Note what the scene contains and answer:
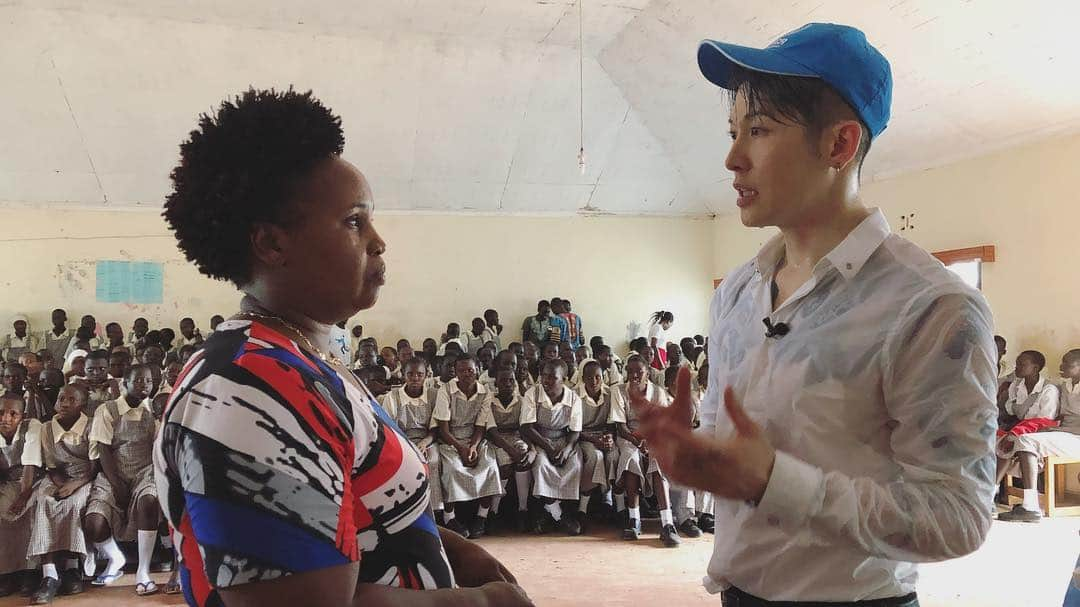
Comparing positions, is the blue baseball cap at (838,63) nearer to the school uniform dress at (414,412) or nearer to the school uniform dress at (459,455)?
the school uniform dress at (459,455)

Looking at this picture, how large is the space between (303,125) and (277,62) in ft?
22.4

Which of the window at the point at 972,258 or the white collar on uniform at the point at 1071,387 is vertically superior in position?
the window at the point at 972,258

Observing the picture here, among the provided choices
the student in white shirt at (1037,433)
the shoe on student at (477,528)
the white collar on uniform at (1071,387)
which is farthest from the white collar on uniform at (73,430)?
the white collar on uniform at (1071,387)

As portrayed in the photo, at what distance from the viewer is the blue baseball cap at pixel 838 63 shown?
0.99 metres

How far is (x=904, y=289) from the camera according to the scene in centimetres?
95

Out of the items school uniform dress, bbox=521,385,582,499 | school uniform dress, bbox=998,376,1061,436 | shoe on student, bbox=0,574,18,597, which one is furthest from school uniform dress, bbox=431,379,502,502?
school uniform dress, bbox=998,376,1061,436

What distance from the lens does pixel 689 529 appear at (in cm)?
479

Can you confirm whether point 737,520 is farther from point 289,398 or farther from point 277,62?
point 277,62

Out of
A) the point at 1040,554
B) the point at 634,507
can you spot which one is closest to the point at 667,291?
the point at 634,507

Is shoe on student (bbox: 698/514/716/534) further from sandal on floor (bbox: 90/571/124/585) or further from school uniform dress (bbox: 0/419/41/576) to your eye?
school uniform dress (bbox: 0/419/41/576)

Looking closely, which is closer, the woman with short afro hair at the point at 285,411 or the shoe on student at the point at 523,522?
the woman with short afro hair at the point at 285,411

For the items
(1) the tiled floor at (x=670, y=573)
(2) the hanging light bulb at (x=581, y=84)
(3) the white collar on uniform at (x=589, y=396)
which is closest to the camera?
(1) the tiled floor at (x=670, y=573)

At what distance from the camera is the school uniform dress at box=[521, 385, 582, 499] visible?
4.88m

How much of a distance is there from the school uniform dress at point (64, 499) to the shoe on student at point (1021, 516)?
5686mm
